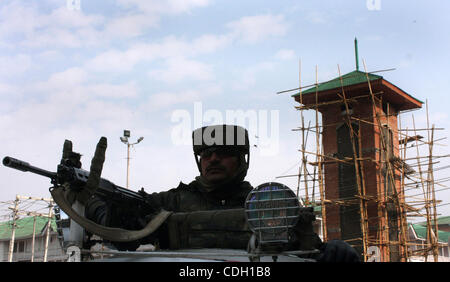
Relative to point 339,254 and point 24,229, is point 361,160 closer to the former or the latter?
point 24,229

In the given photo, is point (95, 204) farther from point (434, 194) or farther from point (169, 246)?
point (434, 194)

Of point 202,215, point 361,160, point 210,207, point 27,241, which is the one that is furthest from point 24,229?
point 202,215

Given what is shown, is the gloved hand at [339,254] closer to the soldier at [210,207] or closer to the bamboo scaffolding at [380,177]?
the soldier at [210,207]

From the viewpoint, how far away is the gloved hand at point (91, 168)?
7582 millimetres

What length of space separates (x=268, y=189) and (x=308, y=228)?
44.6 inches

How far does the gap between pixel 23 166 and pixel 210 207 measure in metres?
3.32

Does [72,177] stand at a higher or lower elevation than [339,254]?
higher

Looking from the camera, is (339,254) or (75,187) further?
(75,187)

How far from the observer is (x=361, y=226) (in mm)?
43906

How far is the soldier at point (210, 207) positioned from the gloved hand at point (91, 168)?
976 mm

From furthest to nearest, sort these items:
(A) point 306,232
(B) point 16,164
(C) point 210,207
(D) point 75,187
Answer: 1. (C) point 210,207
2. (D) point 75,187
3. (B) point 16,164
4. (A) point 306,232

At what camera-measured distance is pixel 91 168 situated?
24.8 feet

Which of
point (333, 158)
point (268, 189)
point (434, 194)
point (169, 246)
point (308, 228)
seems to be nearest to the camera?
point (268, 189)
